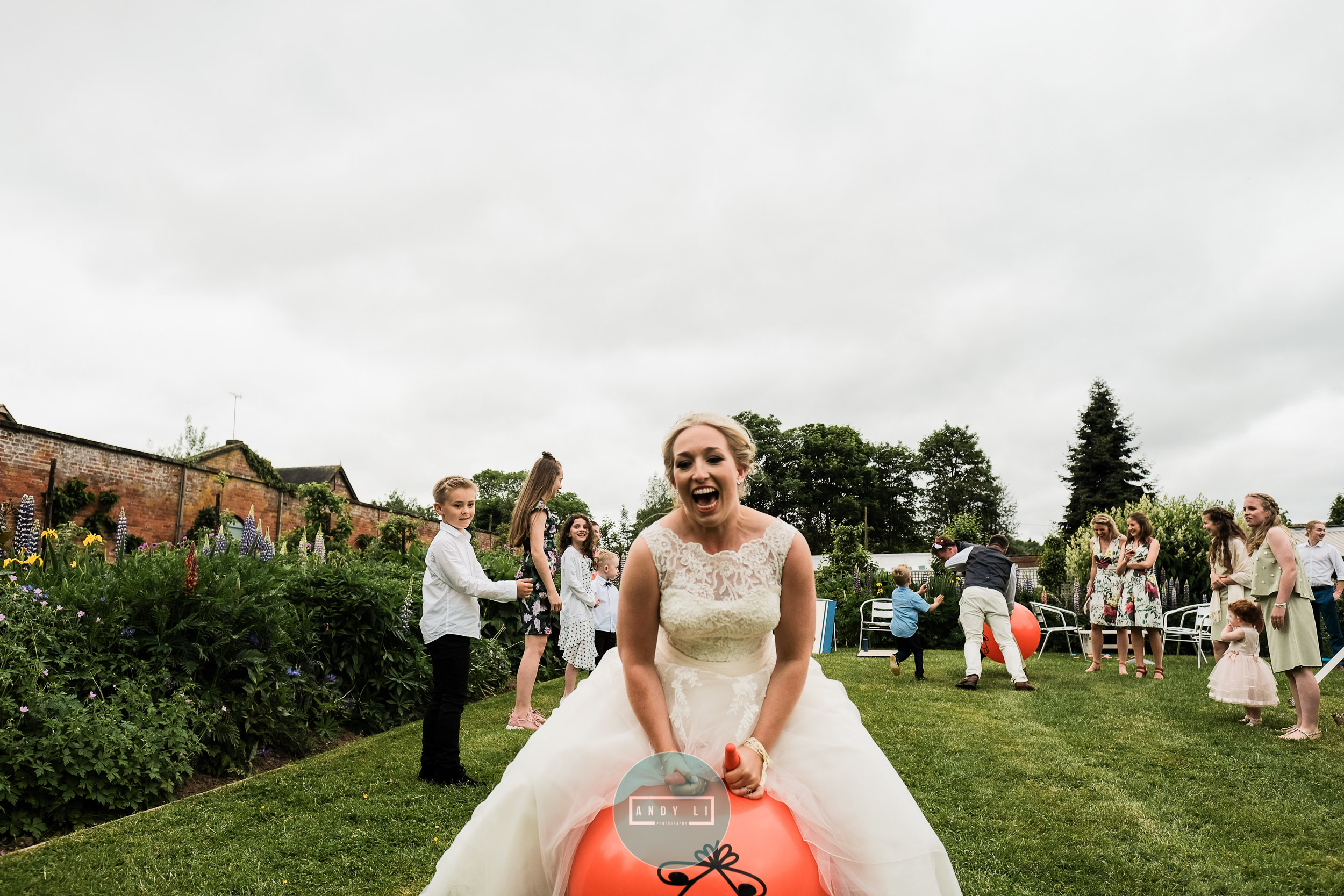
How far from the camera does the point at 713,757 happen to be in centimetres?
267

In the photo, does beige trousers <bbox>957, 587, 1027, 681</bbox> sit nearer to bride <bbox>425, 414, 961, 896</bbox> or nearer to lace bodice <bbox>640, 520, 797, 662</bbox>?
bride <bbox>425, 414, 961, 896</bbox>

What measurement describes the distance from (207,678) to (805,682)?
185 inches

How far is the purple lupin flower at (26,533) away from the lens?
21.2 feet

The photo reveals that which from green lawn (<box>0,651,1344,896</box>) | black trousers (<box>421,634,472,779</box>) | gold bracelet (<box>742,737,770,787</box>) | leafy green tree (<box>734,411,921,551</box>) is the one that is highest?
leafy green tree (<box>734,411,921,551</box>)

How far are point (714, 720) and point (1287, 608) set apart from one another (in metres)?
6.67

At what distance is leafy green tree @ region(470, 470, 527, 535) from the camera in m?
75.2

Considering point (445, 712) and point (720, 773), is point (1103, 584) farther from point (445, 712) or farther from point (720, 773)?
point (720, 773)

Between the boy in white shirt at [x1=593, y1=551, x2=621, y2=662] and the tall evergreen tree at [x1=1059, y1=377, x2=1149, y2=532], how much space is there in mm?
43474

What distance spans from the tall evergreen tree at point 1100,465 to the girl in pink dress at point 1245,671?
41.5 meters

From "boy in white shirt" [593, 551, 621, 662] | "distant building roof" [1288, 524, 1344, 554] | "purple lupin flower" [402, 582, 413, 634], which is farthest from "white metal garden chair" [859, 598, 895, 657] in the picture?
"distant building roof" [1288, 524, 1344, 554]

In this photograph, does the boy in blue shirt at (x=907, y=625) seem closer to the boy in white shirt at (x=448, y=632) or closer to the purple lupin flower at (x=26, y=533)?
the boy in white shirt at (x=448, y=632)

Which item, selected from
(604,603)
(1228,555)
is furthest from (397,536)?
(1228,555)

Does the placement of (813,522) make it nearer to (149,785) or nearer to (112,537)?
(112,537)

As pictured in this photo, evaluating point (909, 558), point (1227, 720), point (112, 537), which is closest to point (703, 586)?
point (1227, 720)
